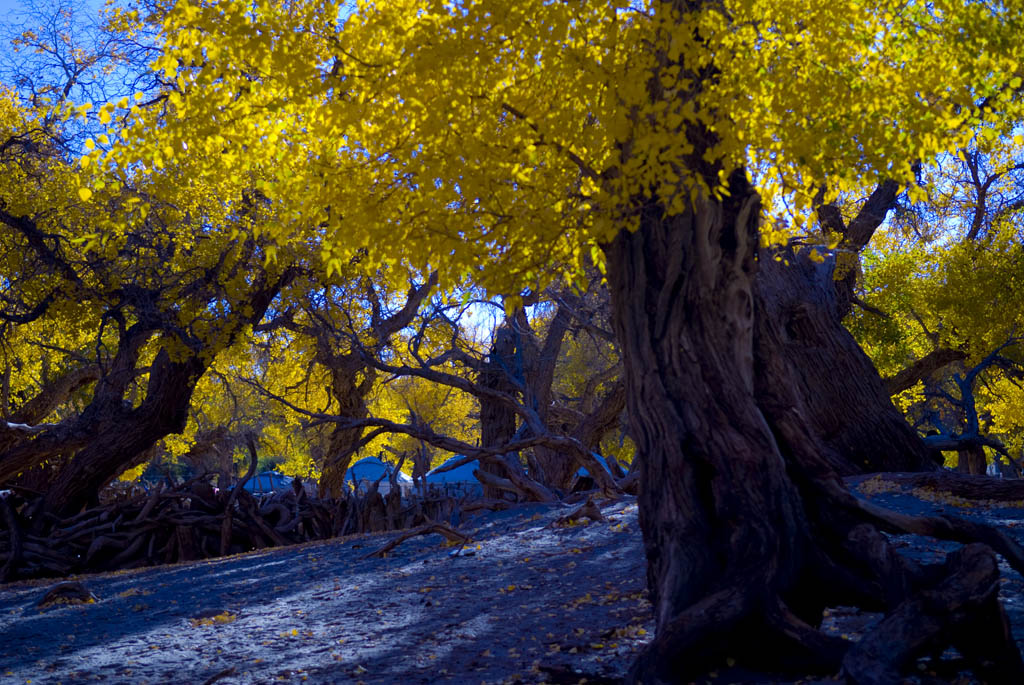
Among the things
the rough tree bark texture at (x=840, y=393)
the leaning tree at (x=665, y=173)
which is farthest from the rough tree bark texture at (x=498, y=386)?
the leaning tree at (x=665, y=173)

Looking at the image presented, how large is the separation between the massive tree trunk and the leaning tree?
0.01 m

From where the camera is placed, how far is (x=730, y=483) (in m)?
4.39

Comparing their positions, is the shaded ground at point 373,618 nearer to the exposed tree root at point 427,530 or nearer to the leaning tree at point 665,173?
the exposed tree root at point 427,530

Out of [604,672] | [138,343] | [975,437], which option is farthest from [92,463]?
[975,437]

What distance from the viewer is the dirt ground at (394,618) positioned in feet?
14.8

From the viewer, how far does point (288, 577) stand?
834cm

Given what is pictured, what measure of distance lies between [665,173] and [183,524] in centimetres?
1071

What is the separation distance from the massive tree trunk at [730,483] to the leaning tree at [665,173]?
0.01 m

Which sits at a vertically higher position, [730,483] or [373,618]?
[730,483]

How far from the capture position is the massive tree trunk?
3.82 m

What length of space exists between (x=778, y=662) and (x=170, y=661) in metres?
3.45

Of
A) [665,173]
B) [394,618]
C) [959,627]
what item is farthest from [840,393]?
[959,627]

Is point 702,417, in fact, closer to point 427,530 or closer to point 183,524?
point 427,530

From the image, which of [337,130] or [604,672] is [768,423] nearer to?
[604,672]
